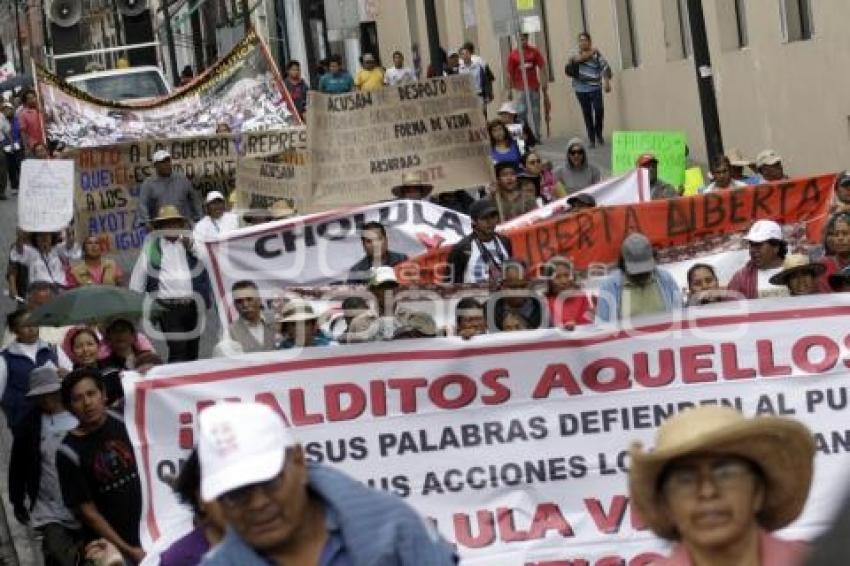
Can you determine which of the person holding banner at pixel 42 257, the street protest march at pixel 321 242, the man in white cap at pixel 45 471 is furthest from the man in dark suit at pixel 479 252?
the person holding banner at pixel 42 257

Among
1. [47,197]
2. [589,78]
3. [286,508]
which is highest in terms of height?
[589,78]

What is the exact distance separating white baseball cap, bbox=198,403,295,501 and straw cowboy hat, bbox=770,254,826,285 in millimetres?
6831

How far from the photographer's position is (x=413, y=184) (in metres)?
16.4

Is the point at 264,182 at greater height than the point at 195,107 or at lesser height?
lesser

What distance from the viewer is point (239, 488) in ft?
15.1

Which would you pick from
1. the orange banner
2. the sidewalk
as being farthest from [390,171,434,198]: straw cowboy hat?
the sidewalk

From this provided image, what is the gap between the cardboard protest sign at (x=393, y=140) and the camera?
16797 millimetres

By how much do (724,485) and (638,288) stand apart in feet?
22.9

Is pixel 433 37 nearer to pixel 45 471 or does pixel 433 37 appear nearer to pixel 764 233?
pixel 764 233

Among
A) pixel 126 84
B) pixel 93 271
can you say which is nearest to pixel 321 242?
pixel 93 271

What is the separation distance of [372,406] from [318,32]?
127 feet

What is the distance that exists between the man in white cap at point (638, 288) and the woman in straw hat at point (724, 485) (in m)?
6.66

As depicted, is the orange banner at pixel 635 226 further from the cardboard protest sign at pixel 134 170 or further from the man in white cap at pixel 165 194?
the cardboard protest sign at pixel 134 170

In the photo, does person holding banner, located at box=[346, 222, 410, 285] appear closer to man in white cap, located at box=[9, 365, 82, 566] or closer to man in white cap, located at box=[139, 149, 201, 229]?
man in white cap, located at box=[9, 365, 82, 566]
